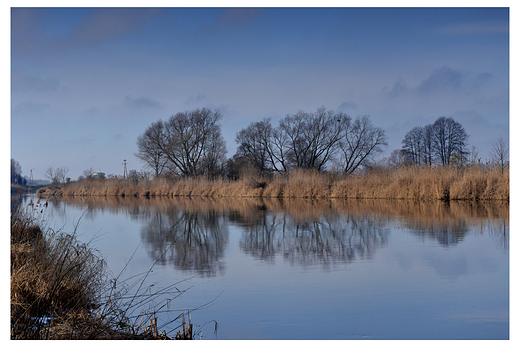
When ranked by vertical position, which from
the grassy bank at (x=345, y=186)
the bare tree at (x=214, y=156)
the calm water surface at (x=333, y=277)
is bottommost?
the calm water surface at (x=333, y=277)

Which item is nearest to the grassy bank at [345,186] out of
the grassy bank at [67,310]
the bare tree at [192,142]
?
the bare tree at [192,142]

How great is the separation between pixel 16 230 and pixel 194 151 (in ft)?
137

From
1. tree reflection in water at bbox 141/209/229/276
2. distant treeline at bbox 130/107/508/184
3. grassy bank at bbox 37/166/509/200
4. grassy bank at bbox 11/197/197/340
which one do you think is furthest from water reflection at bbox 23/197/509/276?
distant treeline at bbox 130/107/508/184

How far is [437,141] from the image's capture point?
160 ft

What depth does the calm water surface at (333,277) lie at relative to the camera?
172 inches

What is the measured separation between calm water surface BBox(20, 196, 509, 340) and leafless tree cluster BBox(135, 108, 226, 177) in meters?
37.7

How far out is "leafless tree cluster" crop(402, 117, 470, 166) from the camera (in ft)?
155

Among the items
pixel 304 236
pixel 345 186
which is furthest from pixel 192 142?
pixel 304 236

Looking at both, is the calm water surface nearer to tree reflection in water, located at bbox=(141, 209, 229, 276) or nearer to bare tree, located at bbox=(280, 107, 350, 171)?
tree reflection in water, located at bbox=(141, 209, 229, 276)

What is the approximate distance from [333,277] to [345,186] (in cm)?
2294

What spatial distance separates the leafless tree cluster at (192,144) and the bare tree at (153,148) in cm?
12

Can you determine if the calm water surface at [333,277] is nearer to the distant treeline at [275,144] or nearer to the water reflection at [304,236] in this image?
the water reflection at [304,236]
